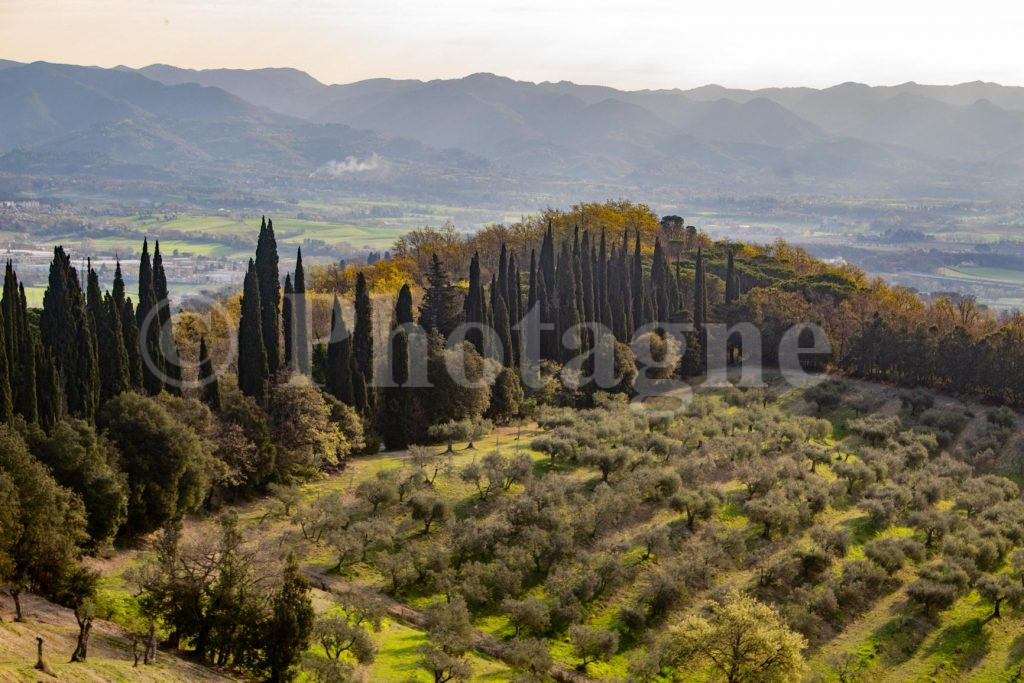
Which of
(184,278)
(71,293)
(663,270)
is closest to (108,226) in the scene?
(184,278)

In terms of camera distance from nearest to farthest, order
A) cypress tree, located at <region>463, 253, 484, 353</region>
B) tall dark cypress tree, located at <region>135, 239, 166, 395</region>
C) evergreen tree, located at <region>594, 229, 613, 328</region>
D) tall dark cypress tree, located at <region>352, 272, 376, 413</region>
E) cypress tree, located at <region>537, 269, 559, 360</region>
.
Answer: tall dark cypress tree, located at <region>135, 239, 166, 395</region>, tall dark cypress tree, located at <region>352, 272, 376, 413</region>, cypress tree, located at <region>463, 253, 484, 353</region>, cypress tree, located at <region>537, 269, 559, 360</region>, evergreen tree, located at <region>594, 229, 613, 328</region>

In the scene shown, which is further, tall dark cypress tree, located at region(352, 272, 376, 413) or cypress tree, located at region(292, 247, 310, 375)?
tall dark cypress tree, located at region(352, 272, 376, 413)

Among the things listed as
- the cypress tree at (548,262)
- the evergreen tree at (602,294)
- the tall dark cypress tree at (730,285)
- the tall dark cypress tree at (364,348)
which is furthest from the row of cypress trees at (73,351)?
the tall dark cypress tree at (730,285)

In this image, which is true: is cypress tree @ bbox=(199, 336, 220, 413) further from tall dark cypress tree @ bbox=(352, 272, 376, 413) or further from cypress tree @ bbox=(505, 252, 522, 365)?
cypress tree @ bbox=(505, 252, 522, 365)

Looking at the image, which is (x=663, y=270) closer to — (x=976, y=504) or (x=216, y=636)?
(x=976, y=504)

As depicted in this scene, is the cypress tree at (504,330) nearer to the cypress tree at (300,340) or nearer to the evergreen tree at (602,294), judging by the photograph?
the evergreen tree at (602,294)

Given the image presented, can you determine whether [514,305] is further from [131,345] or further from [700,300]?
[131,345]

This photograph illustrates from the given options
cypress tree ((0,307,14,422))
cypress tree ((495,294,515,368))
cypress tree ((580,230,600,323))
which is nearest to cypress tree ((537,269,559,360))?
cypress tree ((580,230,600,323))

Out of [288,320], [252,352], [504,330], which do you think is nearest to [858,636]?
[252,352]
